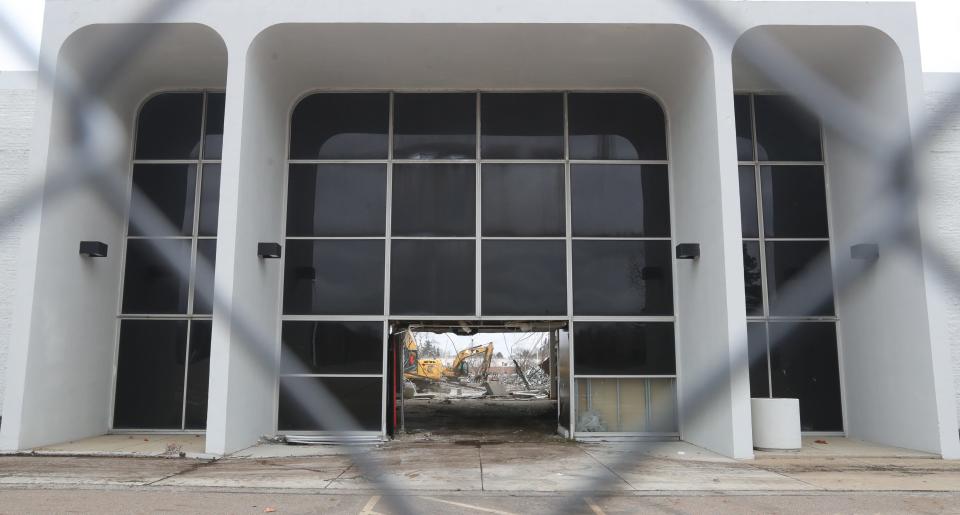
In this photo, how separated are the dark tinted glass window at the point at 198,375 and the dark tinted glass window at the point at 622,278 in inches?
275

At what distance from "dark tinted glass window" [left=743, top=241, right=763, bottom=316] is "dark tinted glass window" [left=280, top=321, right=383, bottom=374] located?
7.05 metres

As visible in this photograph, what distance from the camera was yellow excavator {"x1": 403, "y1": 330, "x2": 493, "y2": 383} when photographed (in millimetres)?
34550

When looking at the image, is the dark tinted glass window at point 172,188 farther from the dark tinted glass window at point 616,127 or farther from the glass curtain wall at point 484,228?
the dark tinted glass window at point 616,127

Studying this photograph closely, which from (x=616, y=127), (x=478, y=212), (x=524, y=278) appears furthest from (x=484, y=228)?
(x=616, y=127)

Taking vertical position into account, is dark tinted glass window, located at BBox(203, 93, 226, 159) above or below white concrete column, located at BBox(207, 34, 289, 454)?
above

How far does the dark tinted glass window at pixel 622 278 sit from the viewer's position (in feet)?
43.3

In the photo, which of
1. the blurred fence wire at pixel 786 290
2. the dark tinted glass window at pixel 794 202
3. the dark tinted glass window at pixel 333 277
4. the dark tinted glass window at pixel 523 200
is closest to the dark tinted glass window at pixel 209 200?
the dark tinted glass window at pixel 333 277

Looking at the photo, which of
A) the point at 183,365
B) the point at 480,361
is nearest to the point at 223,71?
the point at 183,365

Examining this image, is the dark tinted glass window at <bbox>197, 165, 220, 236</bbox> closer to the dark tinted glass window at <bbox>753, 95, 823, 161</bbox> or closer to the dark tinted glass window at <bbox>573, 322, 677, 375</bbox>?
the dark tinted glass window at <bbox>573, 322, 677, 375</bbox>

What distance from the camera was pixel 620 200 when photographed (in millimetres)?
13562

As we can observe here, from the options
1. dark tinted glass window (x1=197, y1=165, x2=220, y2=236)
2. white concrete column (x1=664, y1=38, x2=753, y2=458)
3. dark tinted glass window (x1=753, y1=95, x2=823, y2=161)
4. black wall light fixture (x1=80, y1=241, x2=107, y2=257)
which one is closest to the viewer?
white concrete column (x1=664, y1=38, x2=753, y2=458)

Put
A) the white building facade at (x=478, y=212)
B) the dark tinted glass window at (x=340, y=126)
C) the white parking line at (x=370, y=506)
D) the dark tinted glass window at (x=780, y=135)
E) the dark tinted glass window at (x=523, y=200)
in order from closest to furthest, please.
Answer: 1. the white parking line at (x=370, y=506)
2. the white building facade at (x=478, y=212)
3. the dark tinted glass window at (x=523, y=200)
4. the dark tinted glass window at (x=780, y=135)
5. the dark tinted glass window at (x=340, y=126)

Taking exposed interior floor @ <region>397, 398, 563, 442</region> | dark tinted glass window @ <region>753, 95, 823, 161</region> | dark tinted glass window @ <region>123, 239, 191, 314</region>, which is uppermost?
dark tinted glass window @ <region>753, 95, 823, 161</region>

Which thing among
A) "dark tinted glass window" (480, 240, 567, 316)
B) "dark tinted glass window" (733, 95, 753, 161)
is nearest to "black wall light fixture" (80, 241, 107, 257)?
"dark tinted glass window" (480, 240, 567, 316)
